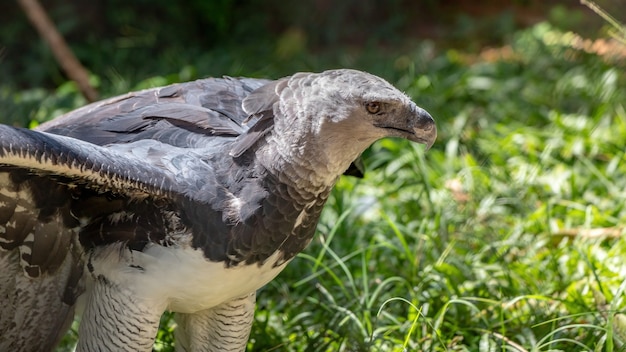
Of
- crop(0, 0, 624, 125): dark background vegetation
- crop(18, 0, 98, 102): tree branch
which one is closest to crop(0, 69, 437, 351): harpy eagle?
crop(18, 0, 98, 102): tree branch

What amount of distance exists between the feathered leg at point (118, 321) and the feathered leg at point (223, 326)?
271mm

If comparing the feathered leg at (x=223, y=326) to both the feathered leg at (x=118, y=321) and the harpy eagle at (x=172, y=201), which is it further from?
the feathered leg at (x=118, y=321)

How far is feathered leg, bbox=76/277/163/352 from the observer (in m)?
2.87

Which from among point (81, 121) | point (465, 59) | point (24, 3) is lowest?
point (465, 59)

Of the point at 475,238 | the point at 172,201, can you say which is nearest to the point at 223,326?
the point at 172,201

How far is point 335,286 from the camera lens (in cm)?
388

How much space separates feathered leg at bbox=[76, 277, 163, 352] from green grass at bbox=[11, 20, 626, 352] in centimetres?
68

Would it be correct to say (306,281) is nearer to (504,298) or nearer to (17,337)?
(504,298)

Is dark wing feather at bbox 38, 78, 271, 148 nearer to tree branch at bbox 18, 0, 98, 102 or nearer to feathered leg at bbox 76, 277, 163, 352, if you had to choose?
feathered leg at bbox 76, 277, 163, 352

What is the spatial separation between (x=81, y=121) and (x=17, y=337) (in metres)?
0.76

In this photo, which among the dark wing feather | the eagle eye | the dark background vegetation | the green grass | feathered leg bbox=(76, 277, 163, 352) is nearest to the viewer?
the eagle eye

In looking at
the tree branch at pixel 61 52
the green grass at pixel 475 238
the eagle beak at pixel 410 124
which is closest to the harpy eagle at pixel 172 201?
the eagle beak at pixel 410 124

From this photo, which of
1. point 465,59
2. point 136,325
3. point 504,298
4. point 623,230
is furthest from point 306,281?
point 465,59

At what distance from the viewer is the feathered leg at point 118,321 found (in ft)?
9.43
